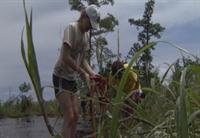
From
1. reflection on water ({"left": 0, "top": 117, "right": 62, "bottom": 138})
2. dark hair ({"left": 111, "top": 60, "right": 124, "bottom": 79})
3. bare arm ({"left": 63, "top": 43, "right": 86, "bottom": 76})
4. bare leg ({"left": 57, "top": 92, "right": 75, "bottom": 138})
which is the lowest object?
reflection on water ({"left": 0, "top": 117, "right": 62, "bottom": 138})

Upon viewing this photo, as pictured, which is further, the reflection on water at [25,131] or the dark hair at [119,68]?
the reflection on water at [25,131]

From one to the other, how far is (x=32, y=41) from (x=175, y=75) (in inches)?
28.3

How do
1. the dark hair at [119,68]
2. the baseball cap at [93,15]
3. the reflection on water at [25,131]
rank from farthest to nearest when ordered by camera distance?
the reflection on water at [25,131]
the baseball cap at [93,15]
the dark hair at [119,68]

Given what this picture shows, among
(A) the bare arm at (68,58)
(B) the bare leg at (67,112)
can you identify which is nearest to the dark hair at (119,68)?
(A) the bare arm at (68,58)

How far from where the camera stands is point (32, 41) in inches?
62.7

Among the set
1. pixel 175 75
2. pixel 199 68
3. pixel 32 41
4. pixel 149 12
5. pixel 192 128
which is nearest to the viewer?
pixel 32 41

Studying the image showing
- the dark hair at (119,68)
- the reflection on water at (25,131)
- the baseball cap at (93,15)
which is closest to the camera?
the dark hair at (119,68)

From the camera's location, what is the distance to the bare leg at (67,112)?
5.36 m

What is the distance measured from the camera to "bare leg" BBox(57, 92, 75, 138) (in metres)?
5.36

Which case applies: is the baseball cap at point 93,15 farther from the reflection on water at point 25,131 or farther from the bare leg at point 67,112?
the reflection on water at point 25,131

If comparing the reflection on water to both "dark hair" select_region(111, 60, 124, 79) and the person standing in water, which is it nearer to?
the person standing in water

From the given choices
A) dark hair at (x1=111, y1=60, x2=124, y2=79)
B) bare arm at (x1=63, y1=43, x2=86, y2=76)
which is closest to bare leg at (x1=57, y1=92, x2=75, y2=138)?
bare arm at (x1=63, y1=43, x2=86, y2=76)

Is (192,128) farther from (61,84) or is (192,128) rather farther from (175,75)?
(61,84)

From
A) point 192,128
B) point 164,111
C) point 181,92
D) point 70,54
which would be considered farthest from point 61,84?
point 181,92
